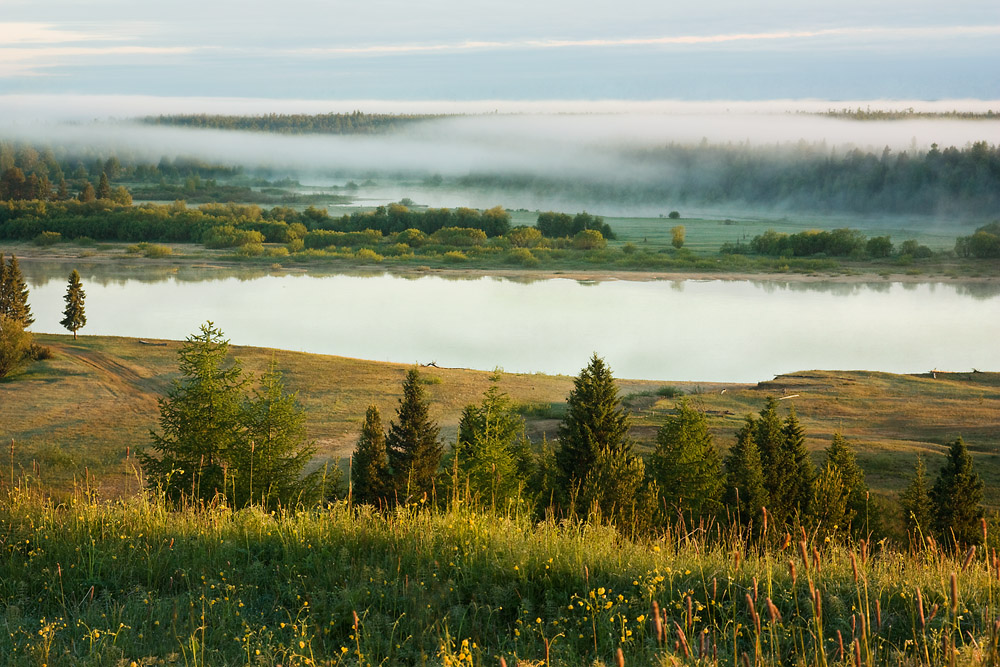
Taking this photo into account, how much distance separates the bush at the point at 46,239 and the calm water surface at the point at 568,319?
13.2 metres

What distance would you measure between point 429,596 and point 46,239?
8724 centimetres

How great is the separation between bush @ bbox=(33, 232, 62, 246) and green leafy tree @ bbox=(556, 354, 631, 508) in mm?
74383

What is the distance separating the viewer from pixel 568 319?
49.4 meters

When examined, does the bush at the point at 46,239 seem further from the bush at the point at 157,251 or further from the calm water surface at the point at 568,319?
the calm water surface at the point at 568,319

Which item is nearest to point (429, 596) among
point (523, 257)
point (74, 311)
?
point (74, 311)

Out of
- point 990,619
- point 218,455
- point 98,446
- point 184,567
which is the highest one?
point 990,619

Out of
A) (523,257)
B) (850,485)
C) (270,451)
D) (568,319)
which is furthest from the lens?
(523,257)

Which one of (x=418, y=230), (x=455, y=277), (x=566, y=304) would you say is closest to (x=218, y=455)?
(x=566, y=304)

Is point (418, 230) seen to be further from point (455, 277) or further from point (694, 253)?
point (694, 253)

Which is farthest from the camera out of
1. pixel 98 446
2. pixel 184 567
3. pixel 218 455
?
pixel 98 446

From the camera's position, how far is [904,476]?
20406 mm

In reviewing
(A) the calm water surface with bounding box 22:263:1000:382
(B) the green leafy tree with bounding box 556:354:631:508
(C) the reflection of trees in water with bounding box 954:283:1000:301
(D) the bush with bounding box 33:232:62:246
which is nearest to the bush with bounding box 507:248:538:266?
(A) the calm water surface with bounding box 22:263:1000:382

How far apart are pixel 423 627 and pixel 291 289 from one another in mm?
60484

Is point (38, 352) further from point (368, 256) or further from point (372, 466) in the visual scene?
point (368, 256)
